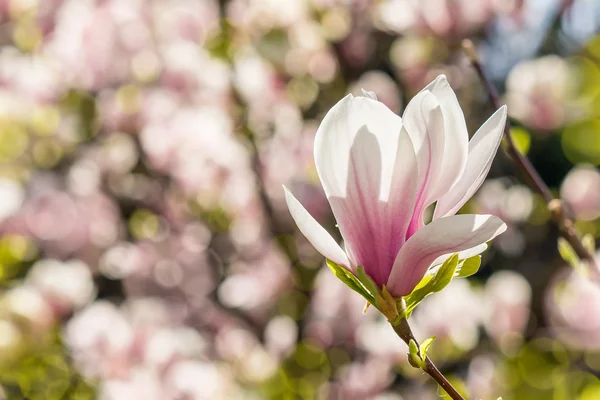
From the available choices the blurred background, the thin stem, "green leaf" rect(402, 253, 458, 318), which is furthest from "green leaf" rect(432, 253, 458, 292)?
the blurred background

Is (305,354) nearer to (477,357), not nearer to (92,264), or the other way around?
(477,357)

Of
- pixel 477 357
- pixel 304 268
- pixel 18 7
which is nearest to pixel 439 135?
pixel 477 357

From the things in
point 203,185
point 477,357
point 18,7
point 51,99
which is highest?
point 18,7

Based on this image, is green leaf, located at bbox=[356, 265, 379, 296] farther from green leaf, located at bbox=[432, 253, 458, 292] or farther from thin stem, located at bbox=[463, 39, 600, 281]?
thin stem, located at bbox=[463, 39, 600, 281]

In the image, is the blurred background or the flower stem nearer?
the flower stem

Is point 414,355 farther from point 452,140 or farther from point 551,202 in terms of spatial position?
point 551,202

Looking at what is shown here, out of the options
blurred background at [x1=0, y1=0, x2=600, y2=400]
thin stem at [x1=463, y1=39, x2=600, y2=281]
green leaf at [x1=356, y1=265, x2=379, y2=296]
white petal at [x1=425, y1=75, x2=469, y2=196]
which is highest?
white petal at [x1=425, y1=75, x2=469, y2=196]

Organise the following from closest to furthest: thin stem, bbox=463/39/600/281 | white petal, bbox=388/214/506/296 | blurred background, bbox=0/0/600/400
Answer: white petal, bbox=388/214/506/296 < thin stem, bbox=463/39/600/281 < blurred background, bbox=0/0/600/400

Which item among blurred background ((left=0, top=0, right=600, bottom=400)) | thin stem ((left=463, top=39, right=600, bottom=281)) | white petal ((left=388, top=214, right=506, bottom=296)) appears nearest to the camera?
white petal ((left=388, top=214, right=506, bottom=296))
